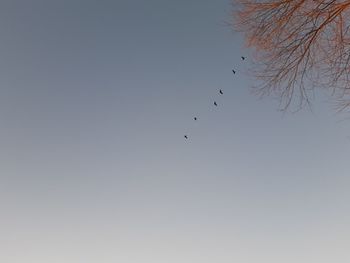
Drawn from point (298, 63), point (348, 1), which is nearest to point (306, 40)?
point (298, 63)

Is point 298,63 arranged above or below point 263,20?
below

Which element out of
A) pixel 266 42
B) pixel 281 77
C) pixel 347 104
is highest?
pixel 266 42

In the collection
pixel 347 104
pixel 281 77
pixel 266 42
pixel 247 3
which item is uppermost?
pixel 247 3

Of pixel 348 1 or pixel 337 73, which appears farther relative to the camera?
pixel 337 73

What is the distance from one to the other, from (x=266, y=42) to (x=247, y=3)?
58 cm

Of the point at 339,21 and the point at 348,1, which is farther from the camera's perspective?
the point at 339,21

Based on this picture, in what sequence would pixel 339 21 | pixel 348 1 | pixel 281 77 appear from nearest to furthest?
pixel 348 1 < pixel 339 21 < pixel 281 77

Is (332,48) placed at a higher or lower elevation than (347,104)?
higher

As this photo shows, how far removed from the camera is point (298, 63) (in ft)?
17.5

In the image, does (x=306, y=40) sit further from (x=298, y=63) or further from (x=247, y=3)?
(x=247, y=3)

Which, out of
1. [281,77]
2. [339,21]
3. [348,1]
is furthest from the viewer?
[281,77]

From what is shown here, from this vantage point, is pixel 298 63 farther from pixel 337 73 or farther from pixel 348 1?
pixel 348 1

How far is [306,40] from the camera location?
16.9 feet

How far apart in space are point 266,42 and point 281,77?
51 centimetres
